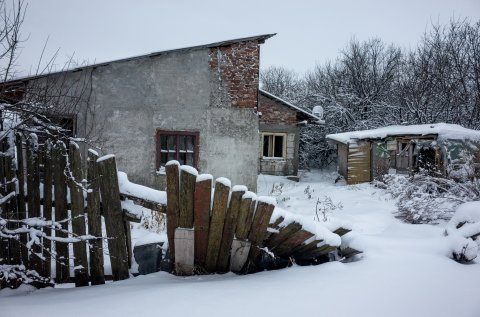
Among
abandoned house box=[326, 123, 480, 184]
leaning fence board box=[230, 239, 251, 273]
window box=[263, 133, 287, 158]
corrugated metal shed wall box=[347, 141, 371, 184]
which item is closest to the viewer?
leaning fence board box=[230, 239, 251, 273]

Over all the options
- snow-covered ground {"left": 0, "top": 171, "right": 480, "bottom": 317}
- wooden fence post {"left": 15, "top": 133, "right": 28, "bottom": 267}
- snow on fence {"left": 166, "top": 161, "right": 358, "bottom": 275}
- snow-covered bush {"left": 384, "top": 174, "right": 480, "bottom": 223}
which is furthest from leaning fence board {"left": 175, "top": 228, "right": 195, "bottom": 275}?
snow-covered bush {"left": 384, "top": 174, "right": 480, "bottom": 223}

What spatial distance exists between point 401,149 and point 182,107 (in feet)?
34.0

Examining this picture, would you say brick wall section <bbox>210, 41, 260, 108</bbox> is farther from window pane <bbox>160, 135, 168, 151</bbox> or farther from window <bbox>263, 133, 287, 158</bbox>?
window <bbox>263, 133, 287, 158</bbox>

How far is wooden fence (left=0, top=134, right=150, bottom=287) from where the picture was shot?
289 cm

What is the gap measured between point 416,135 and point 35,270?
1364 centimetres

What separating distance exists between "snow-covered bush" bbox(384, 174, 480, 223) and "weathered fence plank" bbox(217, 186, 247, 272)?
3855 mm

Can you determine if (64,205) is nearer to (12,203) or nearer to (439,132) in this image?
Answer: (12,203)

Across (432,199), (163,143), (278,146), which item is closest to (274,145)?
(278,146)

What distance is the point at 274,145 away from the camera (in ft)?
55.9

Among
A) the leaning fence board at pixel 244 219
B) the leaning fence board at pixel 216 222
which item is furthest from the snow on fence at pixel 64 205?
the leaning fence board at pixel 244 219

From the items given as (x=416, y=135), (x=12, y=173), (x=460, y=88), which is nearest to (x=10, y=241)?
(x=12, y=173)

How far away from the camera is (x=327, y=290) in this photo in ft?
7.57

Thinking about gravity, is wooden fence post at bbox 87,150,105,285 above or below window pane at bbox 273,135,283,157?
below

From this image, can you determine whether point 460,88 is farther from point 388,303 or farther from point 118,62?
point 388,303
